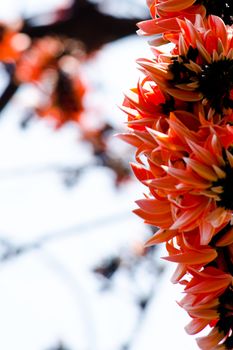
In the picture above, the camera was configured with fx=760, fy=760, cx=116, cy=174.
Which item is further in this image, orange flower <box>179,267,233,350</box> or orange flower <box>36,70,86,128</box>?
orange flower <box>36,70,86,128</box>

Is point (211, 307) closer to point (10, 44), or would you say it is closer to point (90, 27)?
point (90, 27)

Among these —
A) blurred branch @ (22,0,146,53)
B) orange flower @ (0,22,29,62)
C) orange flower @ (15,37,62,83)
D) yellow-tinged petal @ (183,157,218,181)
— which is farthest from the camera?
orange flower @ (15,37,62,83)

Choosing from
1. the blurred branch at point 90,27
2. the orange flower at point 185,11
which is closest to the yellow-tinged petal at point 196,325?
the orange flower at point 185,11

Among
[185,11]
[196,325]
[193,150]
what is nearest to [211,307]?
[196,325]

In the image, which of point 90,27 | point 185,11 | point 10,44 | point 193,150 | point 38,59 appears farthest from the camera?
point 38,59

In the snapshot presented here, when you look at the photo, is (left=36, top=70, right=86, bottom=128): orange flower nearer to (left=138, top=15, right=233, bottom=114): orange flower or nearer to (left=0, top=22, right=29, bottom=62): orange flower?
(left=0, top=22, right=29, bottom=62): orange flower

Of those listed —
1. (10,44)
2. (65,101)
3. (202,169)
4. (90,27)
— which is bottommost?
(65,101)

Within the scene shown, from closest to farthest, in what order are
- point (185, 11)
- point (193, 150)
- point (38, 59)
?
point (193, 150), point (185, 11), point (38, 59)

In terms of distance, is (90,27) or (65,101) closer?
(90,27)

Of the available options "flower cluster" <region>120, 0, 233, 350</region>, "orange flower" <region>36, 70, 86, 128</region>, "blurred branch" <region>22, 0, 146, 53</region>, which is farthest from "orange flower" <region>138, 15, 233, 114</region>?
"orange flower" <region>36, 70, 86, 128</region>
